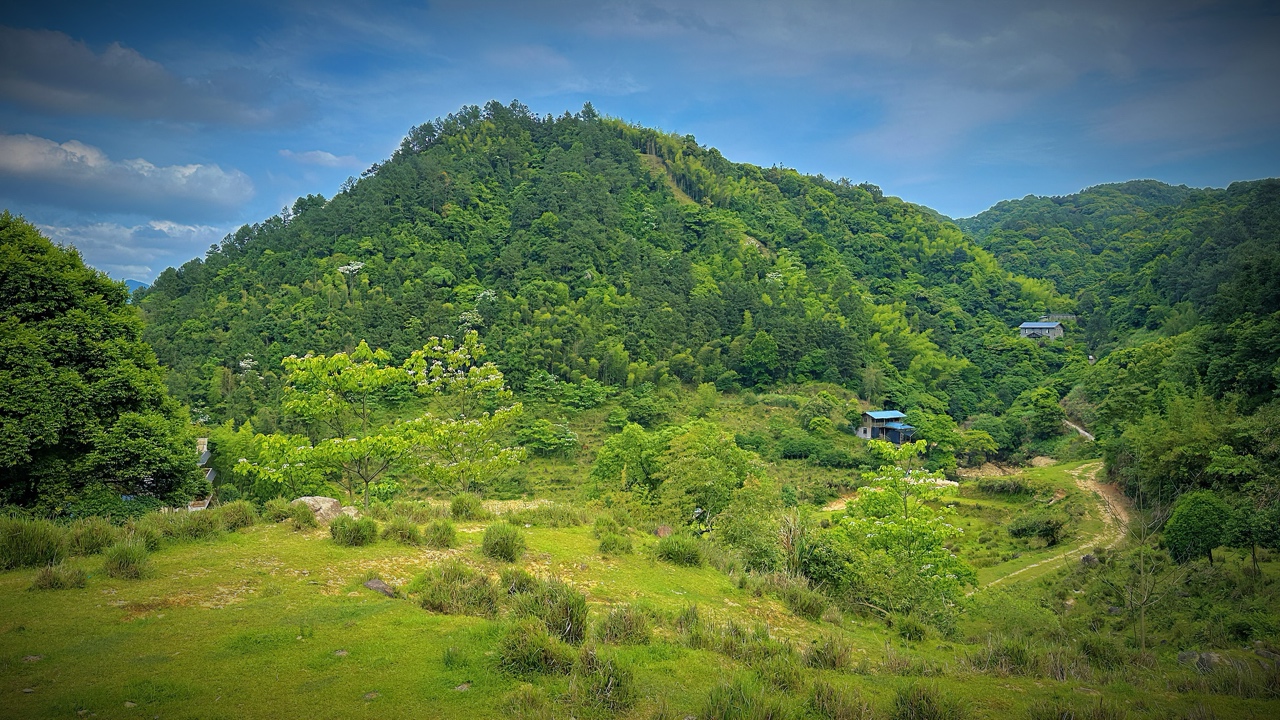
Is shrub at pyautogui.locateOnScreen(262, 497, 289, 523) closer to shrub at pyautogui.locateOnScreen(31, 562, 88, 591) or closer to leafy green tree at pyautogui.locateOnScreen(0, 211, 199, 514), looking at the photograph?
shrub at pyautogui.locateOnScreen(31, 562, 88, 591)

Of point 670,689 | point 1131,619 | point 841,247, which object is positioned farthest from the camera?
point 841,247

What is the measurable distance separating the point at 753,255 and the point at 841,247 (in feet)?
70.8

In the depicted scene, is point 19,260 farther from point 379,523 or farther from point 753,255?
point 753,255

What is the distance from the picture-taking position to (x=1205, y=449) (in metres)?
24.1

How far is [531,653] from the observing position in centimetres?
558

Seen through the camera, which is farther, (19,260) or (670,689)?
(19,260)

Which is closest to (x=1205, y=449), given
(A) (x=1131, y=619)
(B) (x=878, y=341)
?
(A) (x=1131, y=619)

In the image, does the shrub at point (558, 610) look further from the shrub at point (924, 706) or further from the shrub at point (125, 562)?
the shrub at point (125, 562)

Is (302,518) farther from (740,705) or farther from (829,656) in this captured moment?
(829,656)

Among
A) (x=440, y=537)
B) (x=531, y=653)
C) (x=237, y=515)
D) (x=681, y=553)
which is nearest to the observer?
(x=531, y=653)

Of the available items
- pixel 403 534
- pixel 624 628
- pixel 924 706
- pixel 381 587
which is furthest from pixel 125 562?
pixel 924 706

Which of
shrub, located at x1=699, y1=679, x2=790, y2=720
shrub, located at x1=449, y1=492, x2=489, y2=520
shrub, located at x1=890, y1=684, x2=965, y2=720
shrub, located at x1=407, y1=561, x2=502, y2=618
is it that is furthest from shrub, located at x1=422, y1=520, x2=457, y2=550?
shrub, located at x1=890, y1=684, x2=965, y2=720

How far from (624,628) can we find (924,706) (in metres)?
3.23

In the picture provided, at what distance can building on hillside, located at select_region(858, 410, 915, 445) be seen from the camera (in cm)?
5378
